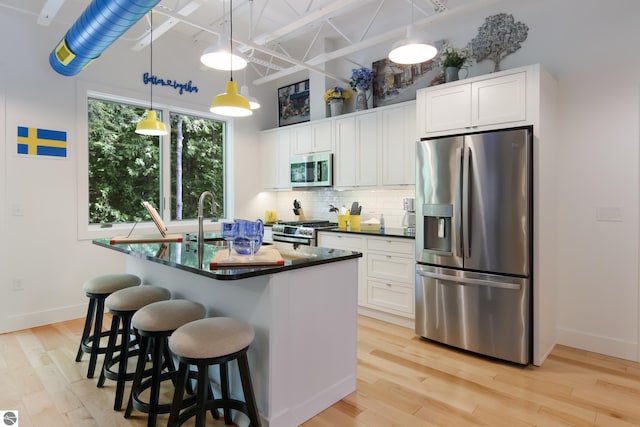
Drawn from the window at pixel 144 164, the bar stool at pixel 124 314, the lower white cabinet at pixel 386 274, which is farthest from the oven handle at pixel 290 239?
the bar stool at pixel 124 314

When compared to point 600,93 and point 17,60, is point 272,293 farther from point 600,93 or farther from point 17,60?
point 17,60

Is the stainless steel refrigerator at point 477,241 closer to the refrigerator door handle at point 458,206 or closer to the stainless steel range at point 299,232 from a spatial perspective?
the refrigerator door handle at point 458,206

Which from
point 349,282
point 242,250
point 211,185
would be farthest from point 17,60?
point 349,282

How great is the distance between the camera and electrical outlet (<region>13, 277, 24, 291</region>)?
3.79m

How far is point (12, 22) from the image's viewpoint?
12.3ft

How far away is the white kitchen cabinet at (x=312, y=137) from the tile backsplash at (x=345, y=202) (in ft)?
2.06

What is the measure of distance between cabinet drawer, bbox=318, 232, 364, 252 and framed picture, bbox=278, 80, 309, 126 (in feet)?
6.68

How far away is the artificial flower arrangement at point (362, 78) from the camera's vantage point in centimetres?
474

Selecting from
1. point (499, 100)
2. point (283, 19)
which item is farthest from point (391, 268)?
point (283, 19)

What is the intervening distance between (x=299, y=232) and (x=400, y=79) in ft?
7.42

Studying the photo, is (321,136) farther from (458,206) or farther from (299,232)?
(458,206)

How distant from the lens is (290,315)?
7.00 feet

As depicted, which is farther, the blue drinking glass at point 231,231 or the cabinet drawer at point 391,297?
the cabinet drawer at point 391,297

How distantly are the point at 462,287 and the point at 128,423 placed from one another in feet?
8.60
